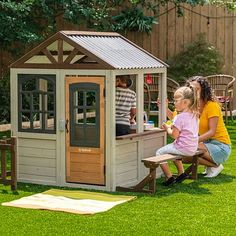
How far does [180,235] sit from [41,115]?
3000 millimetres

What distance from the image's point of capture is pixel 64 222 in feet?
22.5

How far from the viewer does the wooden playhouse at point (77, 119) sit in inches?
328

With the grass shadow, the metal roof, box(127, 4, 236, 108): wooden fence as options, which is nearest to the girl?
the grass shadow


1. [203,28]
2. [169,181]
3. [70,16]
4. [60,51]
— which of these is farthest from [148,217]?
[203,28]

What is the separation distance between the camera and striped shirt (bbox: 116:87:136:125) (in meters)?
8.72

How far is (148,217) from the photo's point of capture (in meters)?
7.02

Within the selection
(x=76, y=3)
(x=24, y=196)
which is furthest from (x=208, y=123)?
(x=76, y=3)

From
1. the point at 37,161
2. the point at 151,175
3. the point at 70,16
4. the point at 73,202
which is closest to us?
the point at 73,202

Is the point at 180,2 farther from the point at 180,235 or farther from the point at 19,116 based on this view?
the point at 180,235

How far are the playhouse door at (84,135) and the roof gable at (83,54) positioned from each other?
0.21 m

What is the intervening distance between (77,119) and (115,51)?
0.95 metres

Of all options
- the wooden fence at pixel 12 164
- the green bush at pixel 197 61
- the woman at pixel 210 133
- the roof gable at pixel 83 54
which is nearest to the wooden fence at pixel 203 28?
the green bush at pixel 197 61

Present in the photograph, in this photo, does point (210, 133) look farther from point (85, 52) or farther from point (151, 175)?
point (85, 52)

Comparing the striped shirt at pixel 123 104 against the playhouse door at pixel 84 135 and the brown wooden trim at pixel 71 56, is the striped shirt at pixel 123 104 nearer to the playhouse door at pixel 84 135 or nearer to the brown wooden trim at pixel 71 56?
the playhouse door at pixel 84 135
